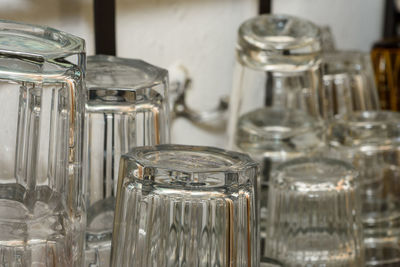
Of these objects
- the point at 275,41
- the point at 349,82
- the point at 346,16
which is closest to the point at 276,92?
the point at 275,41

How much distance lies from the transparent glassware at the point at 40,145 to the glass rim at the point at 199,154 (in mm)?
24

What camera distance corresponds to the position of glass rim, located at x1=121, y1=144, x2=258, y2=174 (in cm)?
26

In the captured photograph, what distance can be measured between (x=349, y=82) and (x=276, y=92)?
0.14 meters

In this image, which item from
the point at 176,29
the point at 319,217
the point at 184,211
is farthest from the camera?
the point at 176,29

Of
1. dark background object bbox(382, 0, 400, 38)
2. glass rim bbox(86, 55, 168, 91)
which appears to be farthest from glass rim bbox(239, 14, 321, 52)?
dark background object bbox(382, 0, 400, 38)

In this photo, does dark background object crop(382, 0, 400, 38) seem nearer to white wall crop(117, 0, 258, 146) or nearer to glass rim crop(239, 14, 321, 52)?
white wall crop(117, 0, 258, 146)

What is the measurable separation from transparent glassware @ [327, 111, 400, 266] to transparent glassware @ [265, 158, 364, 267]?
69 mm

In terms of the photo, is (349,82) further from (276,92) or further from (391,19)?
(391,19)

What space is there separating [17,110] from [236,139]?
22cm

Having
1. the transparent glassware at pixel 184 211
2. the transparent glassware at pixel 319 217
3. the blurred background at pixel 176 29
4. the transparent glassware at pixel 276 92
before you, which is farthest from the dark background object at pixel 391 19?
the transparent glassware at pixel 184 211

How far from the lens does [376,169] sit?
1.45ft

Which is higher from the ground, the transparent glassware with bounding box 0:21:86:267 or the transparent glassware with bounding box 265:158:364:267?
the transparent glassware with bounding box 0:21:86:267

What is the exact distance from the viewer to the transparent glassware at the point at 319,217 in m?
0.36

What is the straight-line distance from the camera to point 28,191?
0.26 metres
